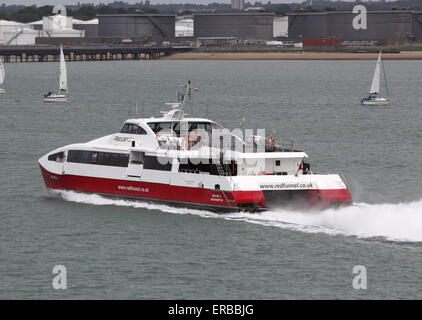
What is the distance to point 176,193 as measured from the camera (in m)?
37.2

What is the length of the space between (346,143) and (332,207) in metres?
28.4

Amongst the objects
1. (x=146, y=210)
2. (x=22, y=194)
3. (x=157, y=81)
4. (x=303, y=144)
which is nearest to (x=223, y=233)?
(x=146, y=210)

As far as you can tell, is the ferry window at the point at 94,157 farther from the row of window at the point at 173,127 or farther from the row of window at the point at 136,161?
the row of window at the point at 173,127

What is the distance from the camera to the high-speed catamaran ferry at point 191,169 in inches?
1398

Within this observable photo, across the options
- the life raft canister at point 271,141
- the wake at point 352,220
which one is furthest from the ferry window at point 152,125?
the life raft canister at point 271,141

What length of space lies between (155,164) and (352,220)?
9.43 meters

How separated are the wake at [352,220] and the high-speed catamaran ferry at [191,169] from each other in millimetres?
424

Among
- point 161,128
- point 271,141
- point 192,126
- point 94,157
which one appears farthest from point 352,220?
point 94,157

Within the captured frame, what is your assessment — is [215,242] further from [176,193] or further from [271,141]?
[271,141]

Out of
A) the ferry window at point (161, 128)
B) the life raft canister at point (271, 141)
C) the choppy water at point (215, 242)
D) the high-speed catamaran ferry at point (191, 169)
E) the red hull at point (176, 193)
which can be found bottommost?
the choppy water at point (215, 242)

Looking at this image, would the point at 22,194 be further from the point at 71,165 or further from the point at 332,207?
the point at 332,207

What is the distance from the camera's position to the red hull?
35.4m

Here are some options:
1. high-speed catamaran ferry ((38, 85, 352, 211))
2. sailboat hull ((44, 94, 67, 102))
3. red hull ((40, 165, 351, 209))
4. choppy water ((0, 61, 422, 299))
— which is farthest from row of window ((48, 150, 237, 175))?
sailboat hull ((44, 94, 67, 102))

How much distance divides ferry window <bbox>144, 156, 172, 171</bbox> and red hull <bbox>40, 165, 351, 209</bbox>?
0.79 meters
